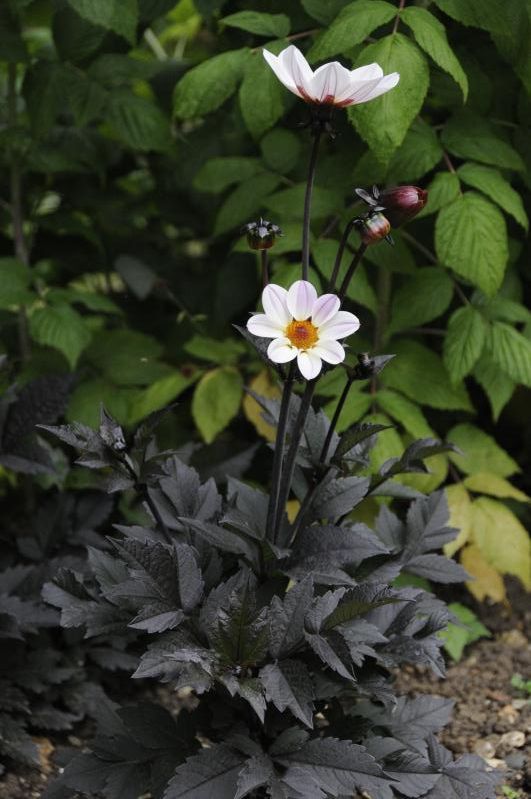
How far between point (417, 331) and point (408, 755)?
3.28 feet

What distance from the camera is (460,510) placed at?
7.11 feet

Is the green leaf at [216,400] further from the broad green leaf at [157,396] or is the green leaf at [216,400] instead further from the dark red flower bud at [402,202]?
the dark red flower bud at [402,202]

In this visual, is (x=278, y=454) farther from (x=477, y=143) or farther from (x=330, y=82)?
(x=477, y=143)

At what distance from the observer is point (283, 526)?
1.68 metres

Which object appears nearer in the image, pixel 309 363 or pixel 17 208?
pixel 309 363

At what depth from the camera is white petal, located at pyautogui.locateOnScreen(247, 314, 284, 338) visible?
1365mm

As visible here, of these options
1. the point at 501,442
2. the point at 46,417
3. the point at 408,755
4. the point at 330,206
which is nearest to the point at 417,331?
the point at 330,206

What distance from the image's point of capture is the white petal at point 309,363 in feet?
4.36

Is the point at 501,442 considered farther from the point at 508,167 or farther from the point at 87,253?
the point at 87,253

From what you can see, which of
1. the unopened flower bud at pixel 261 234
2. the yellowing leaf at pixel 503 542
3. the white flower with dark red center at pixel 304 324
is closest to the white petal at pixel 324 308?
the white flower with dark red center at pixel 304 324

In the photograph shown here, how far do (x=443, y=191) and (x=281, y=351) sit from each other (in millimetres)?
776

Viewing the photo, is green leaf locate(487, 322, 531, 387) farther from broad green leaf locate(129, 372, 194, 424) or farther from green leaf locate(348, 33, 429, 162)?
broad green leaf locate(129, 372, 194, 424)

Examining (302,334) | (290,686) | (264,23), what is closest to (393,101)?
(264,23)

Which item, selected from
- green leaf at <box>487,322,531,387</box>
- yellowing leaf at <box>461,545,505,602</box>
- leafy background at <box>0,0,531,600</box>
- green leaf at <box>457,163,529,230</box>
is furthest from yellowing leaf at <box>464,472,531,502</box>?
green leaf at <box>457,163,529,230</box>
